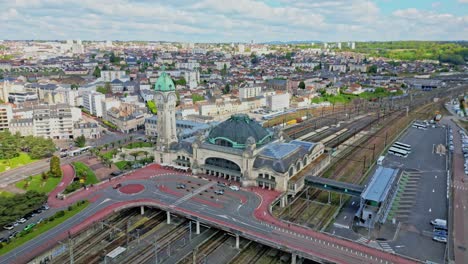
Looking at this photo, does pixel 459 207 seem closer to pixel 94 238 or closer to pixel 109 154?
pixel 94 238

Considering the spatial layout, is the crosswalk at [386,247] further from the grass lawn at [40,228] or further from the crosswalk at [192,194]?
the grass lawn at [40,228]

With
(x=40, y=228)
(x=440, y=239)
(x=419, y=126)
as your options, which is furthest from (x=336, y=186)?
(x=419, y=126)

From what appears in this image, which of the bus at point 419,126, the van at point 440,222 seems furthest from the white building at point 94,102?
the van at point 440,222

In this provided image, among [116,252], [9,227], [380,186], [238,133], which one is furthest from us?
[238,133]

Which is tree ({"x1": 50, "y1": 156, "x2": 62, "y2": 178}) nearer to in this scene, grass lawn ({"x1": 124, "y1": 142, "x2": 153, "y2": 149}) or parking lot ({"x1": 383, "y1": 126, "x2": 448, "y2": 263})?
grass lawn ({"x1": 124, "y1": 142, "x2": 153, "y2": 149})

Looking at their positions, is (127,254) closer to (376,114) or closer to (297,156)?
(297,156)

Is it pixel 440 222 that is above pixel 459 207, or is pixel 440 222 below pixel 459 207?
above
